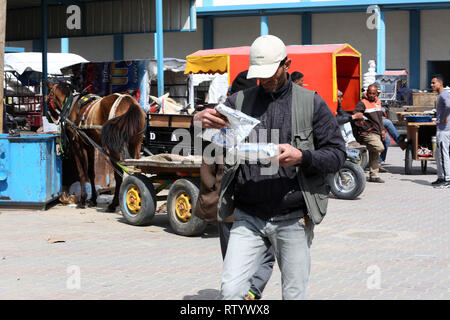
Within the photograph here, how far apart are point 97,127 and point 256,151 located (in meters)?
7.83

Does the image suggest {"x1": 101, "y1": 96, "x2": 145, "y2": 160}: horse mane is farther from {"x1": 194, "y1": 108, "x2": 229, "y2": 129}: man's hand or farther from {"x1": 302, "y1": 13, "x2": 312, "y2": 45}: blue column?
{"x1": 302, "y1": 13, "x2": 312, "y2": 45}: blue column

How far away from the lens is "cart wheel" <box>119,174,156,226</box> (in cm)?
972

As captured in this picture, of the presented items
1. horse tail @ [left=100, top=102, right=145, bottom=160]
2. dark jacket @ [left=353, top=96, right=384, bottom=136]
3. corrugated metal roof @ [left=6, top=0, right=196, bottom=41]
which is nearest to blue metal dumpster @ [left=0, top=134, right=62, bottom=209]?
horse tail @ [left=100, top=102, right=145, bottom=160]

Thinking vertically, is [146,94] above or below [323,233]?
above

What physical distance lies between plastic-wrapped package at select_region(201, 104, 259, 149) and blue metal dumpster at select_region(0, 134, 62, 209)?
7.49m

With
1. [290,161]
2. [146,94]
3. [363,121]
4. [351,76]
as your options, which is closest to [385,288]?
[290,161]

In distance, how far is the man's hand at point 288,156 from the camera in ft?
12.9

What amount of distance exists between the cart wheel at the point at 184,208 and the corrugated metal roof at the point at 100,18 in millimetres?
12144

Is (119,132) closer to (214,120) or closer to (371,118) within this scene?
(371,118)

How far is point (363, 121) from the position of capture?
1427cm

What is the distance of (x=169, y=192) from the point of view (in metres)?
9.44

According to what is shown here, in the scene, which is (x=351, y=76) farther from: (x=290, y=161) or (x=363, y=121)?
(x=290, y=161)

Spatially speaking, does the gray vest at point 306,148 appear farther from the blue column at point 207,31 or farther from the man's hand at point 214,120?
the blue column at point 207,31
